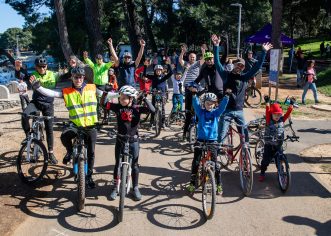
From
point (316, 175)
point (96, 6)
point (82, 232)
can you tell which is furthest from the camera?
point (96, 6)

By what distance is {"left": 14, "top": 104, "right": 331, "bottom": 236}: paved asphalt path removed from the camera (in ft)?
16.3

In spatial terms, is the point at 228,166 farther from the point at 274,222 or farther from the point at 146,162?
the point at 274,222

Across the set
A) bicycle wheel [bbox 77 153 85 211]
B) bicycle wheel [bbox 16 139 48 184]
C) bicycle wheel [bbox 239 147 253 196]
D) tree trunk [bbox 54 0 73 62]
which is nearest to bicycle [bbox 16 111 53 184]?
bicycle wheel [bbox 16 139 48 184]

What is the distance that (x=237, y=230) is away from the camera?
4.95 m

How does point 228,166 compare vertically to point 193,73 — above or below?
below

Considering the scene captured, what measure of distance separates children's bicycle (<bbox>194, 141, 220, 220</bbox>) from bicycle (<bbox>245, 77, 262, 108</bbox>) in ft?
30.1

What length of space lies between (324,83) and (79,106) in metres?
18.3

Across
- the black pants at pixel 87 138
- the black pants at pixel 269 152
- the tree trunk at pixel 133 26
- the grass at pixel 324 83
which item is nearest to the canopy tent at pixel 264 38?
the grass at pixel 324 83

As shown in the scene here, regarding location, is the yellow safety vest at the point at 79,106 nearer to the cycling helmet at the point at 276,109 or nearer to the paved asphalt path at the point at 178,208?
the paved asphalt path at the point at 178,208

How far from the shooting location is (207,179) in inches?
211

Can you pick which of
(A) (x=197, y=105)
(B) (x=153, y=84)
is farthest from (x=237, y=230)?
(B) (x=153, y=84)

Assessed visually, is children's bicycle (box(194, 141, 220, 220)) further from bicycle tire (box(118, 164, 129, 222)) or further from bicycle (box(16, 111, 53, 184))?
bicycle (box(16, 111, 53, 184))

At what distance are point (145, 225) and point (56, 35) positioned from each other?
4072 cm

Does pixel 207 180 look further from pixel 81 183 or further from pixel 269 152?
pixel 81 183
